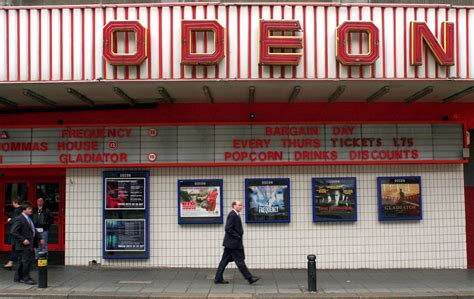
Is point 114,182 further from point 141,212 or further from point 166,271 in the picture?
point 166,271

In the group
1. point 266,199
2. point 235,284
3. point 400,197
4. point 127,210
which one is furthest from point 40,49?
point 400,197

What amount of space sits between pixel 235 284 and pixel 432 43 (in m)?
6.21

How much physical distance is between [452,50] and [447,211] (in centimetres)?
418

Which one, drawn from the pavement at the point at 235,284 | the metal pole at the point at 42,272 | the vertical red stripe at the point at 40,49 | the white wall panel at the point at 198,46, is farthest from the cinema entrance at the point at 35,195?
the white wall panel at the point at 198,46

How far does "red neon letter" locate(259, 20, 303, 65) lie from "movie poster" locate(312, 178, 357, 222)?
3520 millimetres

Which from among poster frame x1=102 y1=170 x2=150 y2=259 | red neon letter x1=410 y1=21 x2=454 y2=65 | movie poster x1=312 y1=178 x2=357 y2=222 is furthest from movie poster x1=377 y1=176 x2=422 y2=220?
poster frame x1=102 y1=170 x2=150 y2=259

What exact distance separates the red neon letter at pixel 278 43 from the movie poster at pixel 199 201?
11.8ft

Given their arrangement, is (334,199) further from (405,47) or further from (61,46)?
(61,46)

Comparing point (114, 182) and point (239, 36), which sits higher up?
point (239, 36)

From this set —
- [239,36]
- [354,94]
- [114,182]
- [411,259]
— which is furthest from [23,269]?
[411,259]

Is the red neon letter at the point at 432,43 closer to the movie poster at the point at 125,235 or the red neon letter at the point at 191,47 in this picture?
the red neon letter at the point at 191,47

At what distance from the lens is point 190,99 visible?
11664mm

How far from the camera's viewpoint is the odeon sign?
31.6 feet

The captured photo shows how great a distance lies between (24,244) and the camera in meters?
10.1
